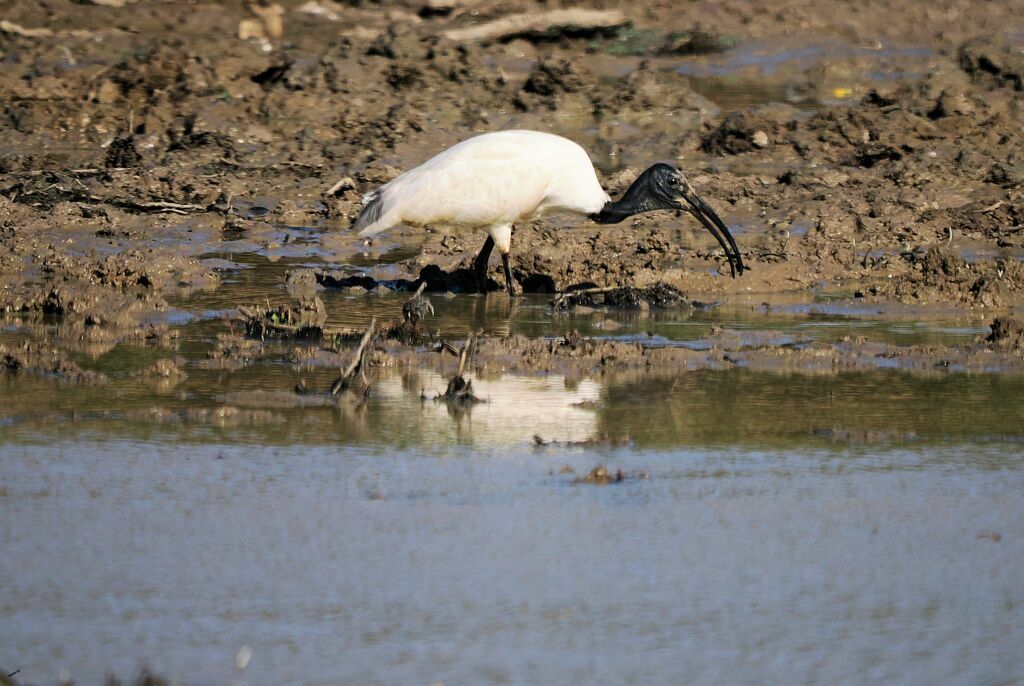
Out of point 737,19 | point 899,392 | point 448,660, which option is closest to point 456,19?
point 737,19

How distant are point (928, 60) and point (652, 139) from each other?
4214 mm

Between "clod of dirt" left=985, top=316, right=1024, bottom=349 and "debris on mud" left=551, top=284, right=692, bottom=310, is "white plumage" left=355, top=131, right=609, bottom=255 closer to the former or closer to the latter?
"debris on mud" left=551, top=284, right=692, bottom=310

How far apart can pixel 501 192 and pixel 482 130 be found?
14.4 feet

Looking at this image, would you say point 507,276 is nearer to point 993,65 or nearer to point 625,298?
point 625,298

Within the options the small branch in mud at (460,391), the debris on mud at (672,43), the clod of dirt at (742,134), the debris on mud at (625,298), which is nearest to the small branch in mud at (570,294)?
the debris on mud at (625,298)

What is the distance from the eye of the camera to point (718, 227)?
30.9ft

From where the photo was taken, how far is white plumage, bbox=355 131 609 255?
911cm

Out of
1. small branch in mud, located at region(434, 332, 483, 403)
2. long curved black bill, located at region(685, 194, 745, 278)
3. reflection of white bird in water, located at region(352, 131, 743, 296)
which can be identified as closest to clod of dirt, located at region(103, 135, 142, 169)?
reflection of white bird in water, located at region(352, 131, 743, 296)

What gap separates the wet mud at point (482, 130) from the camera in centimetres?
743

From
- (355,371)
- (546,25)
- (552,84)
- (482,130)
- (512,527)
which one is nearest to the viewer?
(512,527)

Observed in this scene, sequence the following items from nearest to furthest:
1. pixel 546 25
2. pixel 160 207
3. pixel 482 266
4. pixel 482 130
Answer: pixel 482 266 < pixel 160 207 < pixel 482 130 < pixel 546 25

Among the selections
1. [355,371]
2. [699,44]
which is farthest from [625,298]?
[699,44]

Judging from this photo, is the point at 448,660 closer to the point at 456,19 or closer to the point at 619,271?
→ the point at 619,271

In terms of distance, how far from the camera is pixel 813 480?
5.08 m
